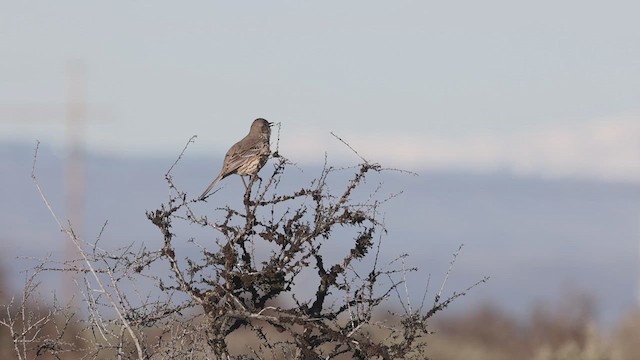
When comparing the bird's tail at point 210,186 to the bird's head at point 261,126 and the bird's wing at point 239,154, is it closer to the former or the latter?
the bird's wing at point 239,154

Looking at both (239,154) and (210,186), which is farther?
(239,154)

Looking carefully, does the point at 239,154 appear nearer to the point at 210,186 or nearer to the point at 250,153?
the point at 250,153

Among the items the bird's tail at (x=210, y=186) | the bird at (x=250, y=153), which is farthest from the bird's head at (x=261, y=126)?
the bird's tail at (x=210, y=186)

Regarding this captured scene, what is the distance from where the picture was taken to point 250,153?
1047 centimetres

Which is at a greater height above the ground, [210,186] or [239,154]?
[239,154]

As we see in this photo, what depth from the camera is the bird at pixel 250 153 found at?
10.2m

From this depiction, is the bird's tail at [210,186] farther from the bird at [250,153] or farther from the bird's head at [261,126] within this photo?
the bird's head at [261,126]

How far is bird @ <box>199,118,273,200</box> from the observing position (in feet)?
33.6

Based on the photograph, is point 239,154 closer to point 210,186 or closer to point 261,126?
point 261,126

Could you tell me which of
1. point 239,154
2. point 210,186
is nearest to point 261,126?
point 239,154

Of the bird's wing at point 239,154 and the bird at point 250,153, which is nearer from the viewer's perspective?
the bird at point 250,153

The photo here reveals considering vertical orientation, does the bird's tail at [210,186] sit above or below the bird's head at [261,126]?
below

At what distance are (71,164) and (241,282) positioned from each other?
47586 millimetres

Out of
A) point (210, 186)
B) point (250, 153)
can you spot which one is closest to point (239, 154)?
point (250, 153)
